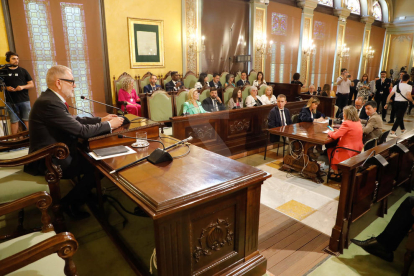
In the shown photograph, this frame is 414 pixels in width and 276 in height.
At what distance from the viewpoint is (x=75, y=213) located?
250 cm

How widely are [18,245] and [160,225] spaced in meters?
0.71

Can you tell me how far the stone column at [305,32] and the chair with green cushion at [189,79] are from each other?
510cm

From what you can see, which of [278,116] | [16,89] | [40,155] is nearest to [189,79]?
[278,116]

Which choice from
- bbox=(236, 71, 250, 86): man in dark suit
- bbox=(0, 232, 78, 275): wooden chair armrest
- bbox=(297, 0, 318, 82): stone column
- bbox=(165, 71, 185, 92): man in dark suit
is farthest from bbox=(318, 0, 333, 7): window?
bbox=(0, 232, 78, 275): wooden chair armrest

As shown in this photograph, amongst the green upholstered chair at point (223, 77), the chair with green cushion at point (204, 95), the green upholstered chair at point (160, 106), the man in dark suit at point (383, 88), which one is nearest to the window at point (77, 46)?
the green upholstered chair at point (160, 106)

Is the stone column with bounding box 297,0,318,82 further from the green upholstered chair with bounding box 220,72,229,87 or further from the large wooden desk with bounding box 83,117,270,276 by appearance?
the large wooden desk with bounding box 83,117,270,276

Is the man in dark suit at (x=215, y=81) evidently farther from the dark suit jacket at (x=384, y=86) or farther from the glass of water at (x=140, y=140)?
the dark suit jacket at (x=384, y=86)

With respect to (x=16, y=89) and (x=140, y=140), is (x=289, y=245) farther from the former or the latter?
(x=16, y=89)

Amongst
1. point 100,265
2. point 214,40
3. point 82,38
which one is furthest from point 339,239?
point 214,40

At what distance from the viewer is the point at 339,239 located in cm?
228

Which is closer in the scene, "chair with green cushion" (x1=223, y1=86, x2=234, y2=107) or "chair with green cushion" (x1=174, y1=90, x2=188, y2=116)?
"chair with green cushion" (x1=174, y1=90, x2=188, y2=116)

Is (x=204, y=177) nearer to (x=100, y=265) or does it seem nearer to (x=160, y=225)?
(x=160, y=225)

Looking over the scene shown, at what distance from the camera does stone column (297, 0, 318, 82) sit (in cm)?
973

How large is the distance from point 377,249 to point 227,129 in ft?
8.95
